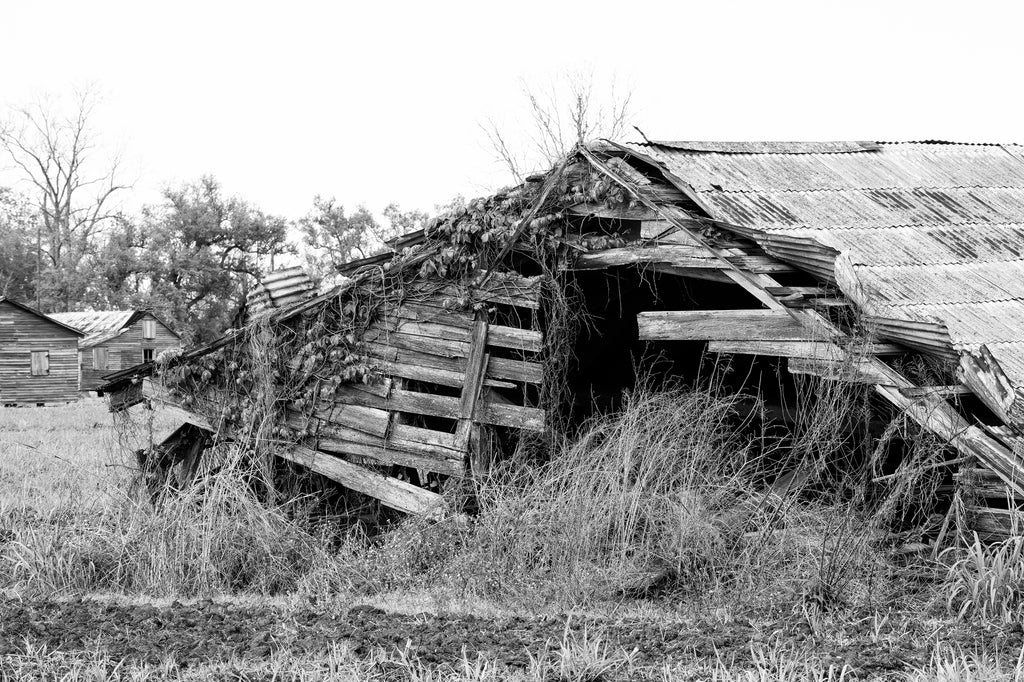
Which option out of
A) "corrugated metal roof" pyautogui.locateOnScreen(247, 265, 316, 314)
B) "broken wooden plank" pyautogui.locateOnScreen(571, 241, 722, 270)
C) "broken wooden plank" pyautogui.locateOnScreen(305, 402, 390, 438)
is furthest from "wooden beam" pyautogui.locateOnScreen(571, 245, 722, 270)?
"corrugated metal roof" pyautogui.locateOnScreen(247, 265, 316, 314)

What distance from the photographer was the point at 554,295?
9.56 m

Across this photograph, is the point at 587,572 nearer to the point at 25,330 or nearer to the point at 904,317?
the point at 904,317

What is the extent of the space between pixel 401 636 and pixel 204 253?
47.2 meters

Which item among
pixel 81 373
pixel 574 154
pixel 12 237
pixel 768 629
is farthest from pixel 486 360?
pixel 12 237

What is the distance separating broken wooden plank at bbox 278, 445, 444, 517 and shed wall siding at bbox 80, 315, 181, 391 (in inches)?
1543

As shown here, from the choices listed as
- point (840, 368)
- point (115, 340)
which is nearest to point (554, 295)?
point (840, 368)

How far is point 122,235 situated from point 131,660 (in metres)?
48.8

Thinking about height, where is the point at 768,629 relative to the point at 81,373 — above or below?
above

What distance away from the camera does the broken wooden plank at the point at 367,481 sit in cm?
955

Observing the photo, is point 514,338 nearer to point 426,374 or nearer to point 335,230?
point 426,374

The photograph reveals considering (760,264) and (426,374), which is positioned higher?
(760,264)

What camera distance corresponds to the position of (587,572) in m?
7.32

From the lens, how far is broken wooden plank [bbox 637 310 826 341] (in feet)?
26.9

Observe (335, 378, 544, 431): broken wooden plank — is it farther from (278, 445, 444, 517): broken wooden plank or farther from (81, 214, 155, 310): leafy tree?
(81, 214, 155, 310): leafy tree
